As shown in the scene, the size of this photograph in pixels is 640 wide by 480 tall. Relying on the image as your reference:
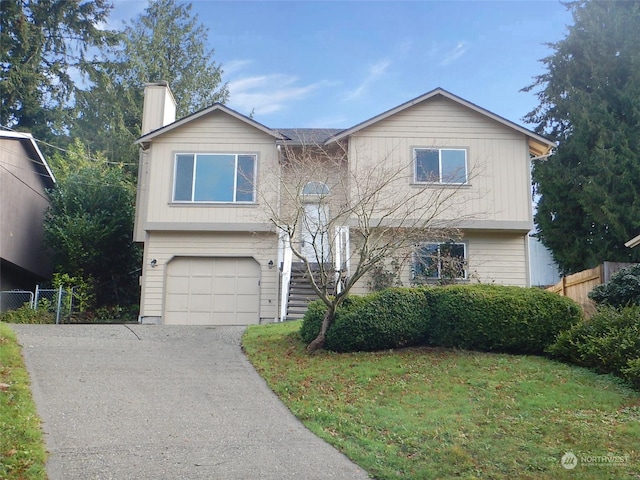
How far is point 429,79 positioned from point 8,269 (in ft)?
47.3

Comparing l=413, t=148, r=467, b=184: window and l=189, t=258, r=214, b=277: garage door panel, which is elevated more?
l=413, t=148, r=467, b=184: window

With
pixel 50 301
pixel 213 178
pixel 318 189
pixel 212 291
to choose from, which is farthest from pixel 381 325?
pixel 50 301

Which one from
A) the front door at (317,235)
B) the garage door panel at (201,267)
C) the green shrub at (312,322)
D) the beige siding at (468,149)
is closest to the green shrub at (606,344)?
the green shrub at (312,322)

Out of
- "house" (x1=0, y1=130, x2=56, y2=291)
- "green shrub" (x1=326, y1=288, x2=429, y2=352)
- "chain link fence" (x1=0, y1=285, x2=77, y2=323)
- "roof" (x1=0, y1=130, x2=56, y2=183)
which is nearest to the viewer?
"green shrub" (x1=326, y1=288, x2=429, y2=352)

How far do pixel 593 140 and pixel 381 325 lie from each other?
14.5 metres

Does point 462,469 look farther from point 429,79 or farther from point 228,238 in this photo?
point 429,79

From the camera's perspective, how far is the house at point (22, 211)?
19391 mm

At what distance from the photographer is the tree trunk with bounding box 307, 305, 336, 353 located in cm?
1205

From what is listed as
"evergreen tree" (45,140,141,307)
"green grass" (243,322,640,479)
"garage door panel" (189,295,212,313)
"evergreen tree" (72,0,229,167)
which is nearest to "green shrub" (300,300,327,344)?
"green grass" (243,322,640,479)

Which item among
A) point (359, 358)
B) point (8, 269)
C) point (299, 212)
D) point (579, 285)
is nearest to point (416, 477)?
point (359, 358)

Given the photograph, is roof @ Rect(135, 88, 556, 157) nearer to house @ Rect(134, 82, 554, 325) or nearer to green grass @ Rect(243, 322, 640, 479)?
house @ Rect(134, 82, 554, 325)

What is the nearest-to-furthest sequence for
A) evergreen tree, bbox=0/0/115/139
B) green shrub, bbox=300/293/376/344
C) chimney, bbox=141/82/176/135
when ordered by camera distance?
green shrub, bbox=300/293/376/344 < chimney, bbox=141/82/176/135 < evergreen tree, bbox=0/0/115/139

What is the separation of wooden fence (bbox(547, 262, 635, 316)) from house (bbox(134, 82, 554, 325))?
52.7 inches

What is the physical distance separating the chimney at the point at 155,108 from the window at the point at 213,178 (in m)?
2.30
